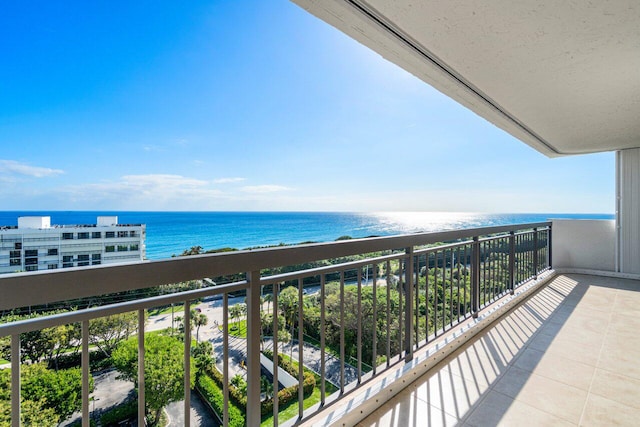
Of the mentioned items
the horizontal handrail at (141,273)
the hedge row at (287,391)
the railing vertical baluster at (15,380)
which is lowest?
the hedge row at (287,391)

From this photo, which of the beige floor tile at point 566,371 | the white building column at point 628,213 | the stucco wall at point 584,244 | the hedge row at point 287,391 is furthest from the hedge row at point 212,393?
the white building column at point 628,213

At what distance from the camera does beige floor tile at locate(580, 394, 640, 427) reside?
147cm

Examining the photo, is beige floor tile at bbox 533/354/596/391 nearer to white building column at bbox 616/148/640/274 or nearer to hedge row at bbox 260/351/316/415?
hedge row at bbox 260/351/316/415

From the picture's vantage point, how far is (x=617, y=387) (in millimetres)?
1759

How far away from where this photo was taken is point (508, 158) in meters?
28.1

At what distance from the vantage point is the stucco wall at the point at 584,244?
477cm

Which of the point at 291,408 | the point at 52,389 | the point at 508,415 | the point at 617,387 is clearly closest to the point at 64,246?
the point at 291,408

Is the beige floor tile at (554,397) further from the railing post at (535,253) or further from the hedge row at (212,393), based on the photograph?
the railing post at (535,253)

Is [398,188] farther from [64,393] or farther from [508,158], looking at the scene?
[64,393]

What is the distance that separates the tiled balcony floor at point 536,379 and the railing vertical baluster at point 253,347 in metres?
0.69

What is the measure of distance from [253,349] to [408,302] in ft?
3.83

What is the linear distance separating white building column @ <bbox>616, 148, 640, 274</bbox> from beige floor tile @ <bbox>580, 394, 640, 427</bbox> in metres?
4.43

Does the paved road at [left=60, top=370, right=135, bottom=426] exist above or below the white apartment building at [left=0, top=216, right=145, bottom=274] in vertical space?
above

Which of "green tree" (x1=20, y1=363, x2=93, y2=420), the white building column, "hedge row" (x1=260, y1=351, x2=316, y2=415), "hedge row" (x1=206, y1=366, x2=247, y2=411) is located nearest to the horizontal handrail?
"green tree" (x1=20, y1=363, x2=93, y2=420)
